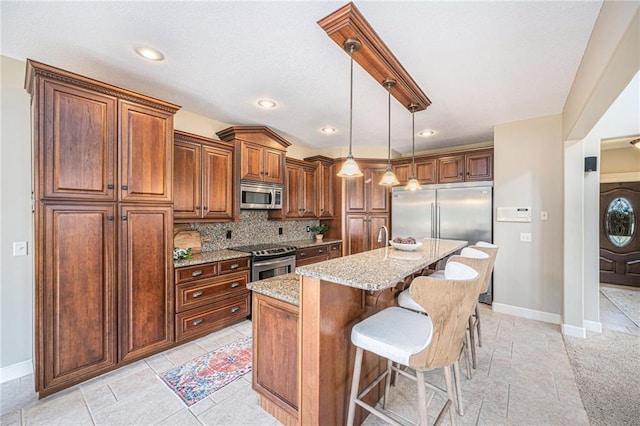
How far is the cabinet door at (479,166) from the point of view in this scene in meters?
3.90

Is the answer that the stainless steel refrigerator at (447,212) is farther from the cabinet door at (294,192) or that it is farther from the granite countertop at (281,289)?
the granite countertop at (281,289)

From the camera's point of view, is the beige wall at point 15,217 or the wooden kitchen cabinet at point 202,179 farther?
the wooden kitchen cabinet at point 202,179

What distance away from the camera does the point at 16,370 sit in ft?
7.12

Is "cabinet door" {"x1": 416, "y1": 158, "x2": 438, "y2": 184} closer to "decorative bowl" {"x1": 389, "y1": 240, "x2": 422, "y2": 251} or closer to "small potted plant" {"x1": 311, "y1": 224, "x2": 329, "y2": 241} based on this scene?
"small potted plant" {"x1": 311, "y1": 224, "x2": 329, "y2": 241}

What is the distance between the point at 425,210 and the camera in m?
4.32

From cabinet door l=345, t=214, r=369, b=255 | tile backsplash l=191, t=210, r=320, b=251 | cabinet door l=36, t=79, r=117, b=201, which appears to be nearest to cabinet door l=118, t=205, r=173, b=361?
cabinet door l=36, t=79, r=117, b=201

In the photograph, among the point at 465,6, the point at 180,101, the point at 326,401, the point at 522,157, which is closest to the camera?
the point at 326,401

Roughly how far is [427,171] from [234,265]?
3.33 meters

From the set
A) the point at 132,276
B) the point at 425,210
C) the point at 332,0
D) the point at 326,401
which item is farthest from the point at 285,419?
the point at 425,210

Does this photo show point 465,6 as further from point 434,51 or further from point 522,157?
point 522,157

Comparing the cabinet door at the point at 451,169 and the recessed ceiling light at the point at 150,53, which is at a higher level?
the recessed ceiling light at the point at 150,53

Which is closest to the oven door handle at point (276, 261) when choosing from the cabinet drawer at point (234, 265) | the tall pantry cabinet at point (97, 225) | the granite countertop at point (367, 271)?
the cabinet drawer at point (234, 265)

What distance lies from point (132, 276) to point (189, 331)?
84 centimetres

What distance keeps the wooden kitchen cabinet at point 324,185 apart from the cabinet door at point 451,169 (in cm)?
182
